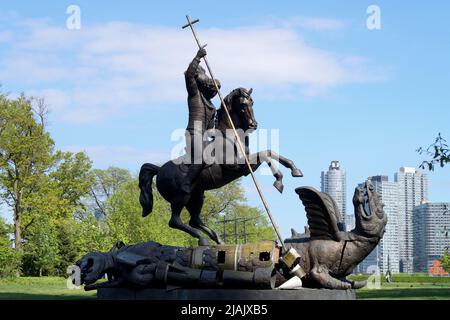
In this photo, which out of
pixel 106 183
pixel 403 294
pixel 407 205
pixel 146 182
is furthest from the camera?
pixel 407 205

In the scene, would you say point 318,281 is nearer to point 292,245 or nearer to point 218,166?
point 292,245

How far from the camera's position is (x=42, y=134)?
131ft

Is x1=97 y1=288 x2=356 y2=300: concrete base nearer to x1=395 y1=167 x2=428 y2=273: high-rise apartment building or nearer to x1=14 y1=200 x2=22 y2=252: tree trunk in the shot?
x1=14 y1=200 x2=22 y2=252: tree trunk

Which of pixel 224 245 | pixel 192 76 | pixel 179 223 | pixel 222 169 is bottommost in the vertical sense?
pixel 224 245

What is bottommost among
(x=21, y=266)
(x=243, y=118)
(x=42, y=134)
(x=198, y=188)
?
(x=21, y=266)

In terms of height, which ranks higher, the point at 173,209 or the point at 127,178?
the point at 127,178

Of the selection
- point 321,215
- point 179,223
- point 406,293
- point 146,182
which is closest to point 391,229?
point 406,293

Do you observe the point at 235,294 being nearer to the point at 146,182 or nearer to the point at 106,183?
the point at 146,182

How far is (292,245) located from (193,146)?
241cm

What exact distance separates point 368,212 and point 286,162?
1.62 m

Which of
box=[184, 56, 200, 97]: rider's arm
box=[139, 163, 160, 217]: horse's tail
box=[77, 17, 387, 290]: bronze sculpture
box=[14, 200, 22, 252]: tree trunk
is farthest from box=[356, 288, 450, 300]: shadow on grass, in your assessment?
box=[14, 200, 22, 252]: tree trunk

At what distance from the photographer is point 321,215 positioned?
487 inches
